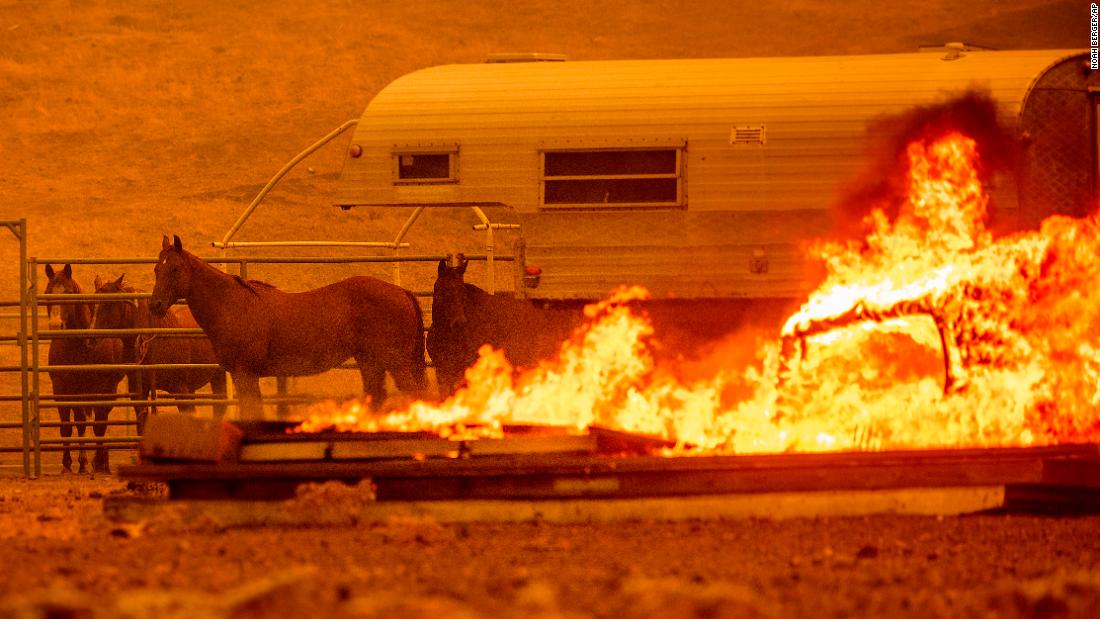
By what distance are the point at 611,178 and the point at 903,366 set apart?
286cm

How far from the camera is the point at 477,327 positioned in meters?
15.4

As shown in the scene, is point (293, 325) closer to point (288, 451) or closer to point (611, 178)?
point (611, 178)

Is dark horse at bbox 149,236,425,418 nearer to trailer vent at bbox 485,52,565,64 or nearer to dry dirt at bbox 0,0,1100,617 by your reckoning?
dry dirt at bbox 0,0,1100,617

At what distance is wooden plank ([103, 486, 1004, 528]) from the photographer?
10.8m

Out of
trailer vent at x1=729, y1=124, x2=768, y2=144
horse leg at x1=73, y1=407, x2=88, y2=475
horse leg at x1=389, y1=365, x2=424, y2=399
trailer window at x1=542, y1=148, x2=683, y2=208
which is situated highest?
trailer vent at x1=729, y1=124, x2=768, y2=144

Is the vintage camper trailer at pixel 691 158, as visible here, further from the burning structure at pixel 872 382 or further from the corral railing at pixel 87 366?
the corral railing at pixel 87 366

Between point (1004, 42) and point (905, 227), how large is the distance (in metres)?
39.9

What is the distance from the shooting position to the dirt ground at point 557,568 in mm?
7195

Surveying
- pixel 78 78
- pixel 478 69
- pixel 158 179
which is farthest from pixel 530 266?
pixel 78 78

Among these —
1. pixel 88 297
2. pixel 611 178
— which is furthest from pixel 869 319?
pixel 88 297

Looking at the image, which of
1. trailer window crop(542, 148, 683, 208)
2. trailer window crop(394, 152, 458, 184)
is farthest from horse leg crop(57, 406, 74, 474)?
trailer window crop(542, 148, 683, 208)

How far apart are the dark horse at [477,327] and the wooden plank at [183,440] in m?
4.13

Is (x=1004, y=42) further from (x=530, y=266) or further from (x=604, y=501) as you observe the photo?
(x=604, y=501)

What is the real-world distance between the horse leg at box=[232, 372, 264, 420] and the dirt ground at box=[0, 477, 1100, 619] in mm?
3423
